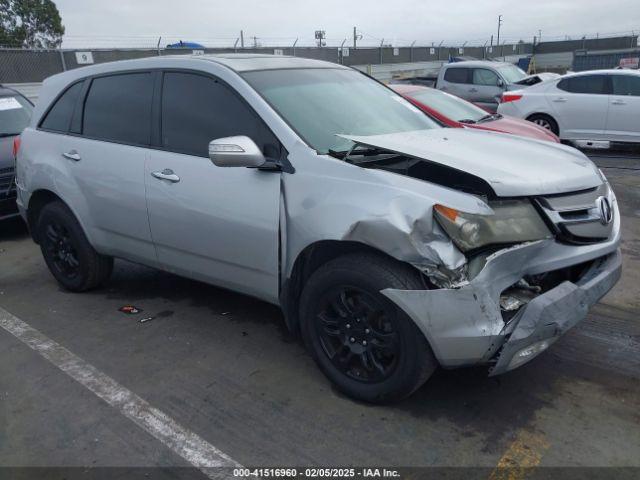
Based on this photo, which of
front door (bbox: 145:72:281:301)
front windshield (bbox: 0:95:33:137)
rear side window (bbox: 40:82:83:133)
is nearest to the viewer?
front door (bbox: 145:72:281:301)

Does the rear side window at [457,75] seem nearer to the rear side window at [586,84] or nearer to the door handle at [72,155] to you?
the rear side window at [586,84]

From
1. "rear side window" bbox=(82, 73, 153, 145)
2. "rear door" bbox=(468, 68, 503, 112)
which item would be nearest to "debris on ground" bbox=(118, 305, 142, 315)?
"rear side window" bbox=(82, 73, 153, 145)

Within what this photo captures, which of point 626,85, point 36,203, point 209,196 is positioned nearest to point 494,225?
point 209,196

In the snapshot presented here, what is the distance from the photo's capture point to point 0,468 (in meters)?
2.75

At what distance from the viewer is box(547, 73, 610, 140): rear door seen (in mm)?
10719

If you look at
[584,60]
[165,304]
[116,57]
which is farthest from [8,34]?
[165,304]

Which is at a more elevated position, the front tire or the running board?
the front tire

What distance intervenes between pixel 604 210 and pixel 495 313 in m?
1.04

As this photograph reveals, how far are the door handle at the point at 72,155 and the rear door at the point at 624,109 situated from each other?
31.8 feet

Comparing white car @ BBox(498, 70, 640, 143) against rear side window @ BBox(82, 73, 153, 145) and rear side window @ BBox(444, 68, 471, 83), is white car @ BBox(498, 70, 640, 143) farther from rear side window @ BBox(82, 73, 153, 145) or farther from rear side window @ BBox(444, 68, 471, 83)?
rear side window @ BBox(82, 73, 153, 145)

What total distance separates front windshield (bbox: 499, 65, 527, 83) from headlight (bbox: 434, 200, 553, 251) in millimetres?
12748

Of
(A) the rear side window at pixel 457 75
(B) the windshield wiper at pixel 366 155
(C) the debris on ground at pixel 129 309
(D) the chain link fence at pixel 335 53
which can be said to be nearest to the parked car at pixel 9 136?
(C) the debris on ground at pixel 129 309

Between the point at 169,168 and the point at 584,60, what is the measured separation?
24.3 metres

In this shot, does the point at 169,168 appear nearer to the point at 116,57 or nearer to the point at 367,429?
the point at 367,429
